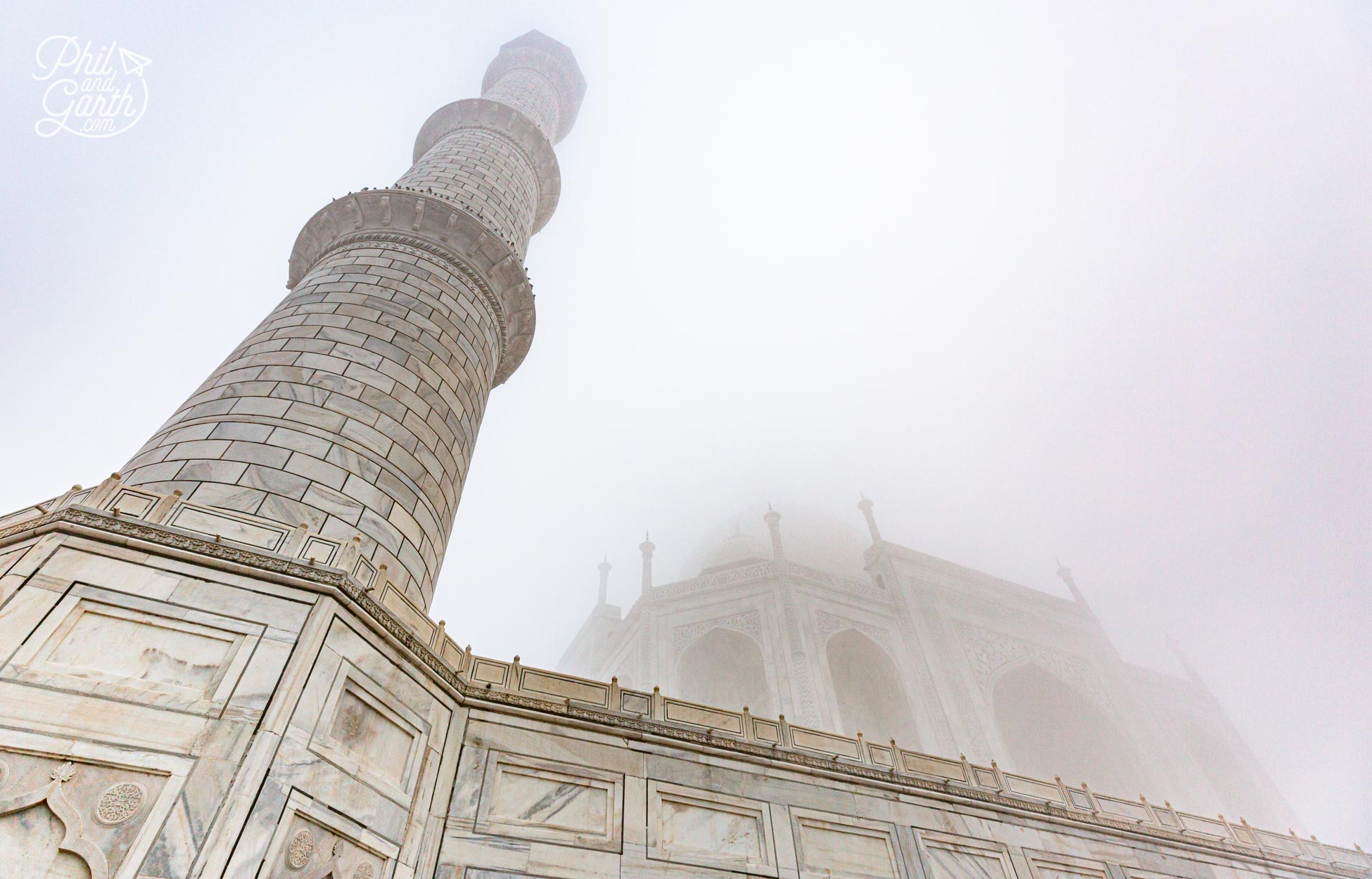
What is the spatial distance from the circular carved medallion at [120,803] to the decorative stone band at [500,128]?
47.6 feet

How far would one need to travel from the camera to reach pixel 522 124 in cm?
1680

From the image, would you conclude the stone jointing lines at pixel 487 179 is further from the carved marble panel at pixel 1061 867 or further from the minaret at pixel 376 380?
the carved marble panel at pixel 1061 867

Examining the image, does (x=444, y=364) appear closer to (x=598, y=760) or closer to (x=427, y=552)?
(x=427, y=552)

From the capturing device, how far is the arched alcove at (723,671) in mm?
20375

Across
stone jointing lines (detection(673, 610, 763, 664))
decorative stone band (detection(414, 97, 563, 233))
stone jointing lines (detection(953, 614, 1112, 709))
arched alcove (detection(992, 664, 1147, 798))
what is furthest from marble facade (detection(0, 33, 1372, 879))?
arched alcove (detection(992, 664, 1147, 798))

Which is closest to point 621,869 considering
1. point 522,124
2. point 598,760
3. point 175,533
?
point 598,760

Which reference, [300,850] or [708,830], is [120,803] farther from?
[708,830]

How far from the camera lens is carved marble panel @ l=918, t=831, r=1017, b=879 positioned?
7039mm

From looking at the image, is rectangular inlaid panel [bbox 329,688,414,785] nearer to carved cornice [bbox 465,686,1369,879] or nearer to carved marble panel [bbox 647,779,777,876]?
carved cornice [bbox 465,686,1369,879]

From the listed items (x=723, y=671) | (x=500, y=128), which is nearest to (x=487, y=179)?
(x=500, y=128)

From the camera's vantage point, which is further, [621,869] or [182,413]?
[182,413]

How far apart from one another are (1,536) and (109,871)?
268cm

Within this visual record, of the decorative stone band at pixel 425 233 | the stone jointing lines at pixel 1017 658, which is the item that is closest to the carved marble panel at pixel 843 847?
the decorative stone band at pixel 425 233

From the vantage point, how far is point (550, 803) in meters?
5.73
